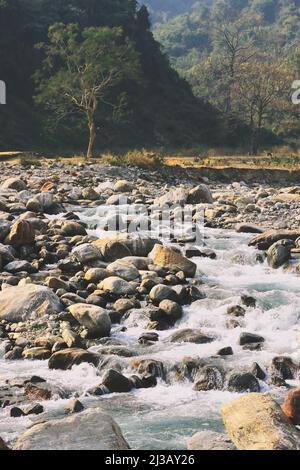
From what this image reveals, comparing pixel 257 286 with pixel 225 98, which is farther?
pixel 225 98

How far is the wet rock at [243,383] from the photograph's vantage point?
21.7 ft

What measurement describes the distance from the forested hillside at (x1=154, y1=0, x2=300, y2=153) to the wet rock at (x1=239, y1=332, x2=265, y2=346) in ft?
96.7

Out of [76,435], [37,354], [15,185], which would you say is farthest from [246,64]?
[76,435]

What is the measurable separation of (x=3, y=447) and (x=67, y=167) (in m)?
19.4

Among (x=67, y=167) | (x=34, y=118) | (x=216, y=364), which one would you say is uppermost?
(x=34, y=118)

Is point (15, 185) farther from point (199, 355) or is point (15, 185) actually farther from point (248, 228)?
point (199, 355)

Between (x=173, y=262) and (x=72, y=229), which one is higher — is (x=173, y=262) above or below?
below

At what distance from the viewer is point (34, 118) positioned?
39.5m

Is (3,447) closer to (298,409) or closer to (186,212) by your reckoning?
(298,409)

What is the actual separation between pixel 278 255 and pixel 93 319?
4625mm

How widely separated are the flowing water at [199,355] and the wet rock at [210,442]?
1.55ft

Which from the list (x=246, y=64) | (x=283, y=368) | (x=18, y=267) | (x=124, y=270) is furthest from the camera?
(x=246, y=64)

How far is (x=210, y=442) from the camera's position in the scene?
4918mm
